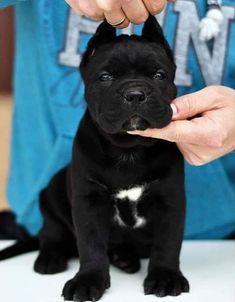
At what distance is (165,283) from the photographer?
110cm

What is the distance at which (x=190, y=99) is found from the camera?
1090 mm

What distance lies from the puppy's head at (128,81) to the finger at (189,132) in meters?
0.02

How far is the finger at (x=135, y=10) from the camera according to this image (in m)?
1.01

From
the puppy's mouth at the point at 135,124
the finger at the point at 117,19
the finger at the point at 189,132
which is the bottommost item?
the finger at the point at 189,132

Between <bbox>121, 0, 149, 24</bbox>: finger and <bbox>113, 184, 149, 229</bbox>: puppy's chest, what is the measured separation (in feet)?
0.98

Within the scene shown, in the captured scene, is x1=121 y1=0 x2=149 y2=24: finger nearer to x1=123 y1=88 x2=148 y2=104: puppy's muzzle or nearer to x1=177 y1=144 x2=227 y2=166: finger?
x1=123 y1=88 x2=148 y2=104: puppy's muzzle

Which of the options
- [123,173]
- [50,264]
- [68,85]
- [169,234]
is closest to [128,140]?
[123,173]

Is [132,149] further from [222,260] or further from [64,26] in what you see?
[64,26]

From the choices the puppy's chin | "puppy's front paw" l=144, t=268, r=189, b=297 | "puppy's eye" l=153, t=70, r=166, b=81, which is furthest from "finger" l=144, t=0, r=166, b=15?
"puppy's front paw" l=144, t=268, r=189, b=297

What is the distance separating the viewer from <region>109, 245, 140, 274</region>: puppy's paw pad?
4.04 feet

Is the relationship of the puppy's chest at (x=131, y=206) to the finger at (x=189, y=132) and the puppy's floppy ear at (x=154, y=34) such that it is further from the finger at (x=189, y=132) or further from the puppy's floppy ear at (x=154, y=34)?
the puppy's floppy ear at (x=154, y=34)

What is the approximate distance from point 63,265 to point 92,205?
7.0 inches

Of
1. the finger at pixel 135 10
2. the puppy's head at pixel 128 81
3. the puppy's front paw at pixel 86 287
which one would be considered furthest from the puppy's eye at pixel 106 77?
the puppy's front paw at pixel 86 287

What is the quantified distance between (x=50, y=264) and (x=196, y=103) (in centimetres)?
43
